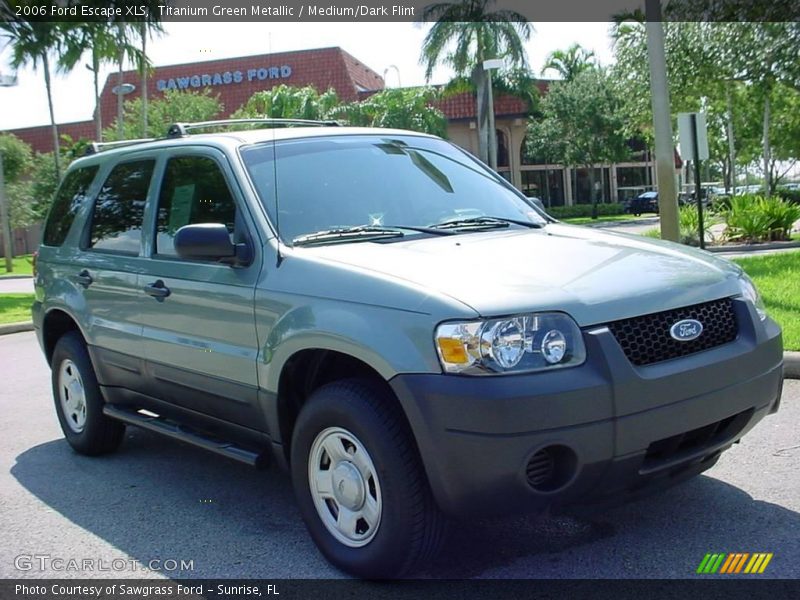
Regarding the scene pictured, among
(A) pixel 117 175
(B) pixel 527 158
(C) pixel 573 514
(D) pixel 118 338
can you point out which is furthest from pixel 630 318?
(B) pixel 527 158

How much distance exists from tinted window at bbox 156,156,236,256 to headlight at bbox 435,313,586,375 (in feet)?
5.55

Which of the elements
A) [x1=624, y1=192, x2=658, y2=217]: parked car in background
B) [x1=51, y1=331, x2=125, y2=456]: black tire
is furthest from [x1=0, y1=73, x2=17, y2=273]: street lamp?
[x1=624, y1=192, x2=658, y2=217]: parked car in background

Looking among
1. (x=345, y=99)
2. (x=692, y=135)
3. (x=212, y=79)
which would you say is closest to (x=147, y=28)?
(x=692, y=135)

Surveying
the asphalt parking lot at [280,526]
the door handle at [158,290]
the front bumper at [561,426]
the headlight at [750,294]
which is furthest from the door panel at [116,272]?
the headlight at [750,294]

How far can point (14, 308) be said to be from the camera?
17.3m

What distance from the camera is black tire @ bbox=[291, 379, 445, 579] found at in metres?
3.43

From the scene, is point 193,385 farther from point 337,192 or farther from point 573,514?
point 573,514

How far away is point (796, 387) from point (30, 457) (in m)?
5.47

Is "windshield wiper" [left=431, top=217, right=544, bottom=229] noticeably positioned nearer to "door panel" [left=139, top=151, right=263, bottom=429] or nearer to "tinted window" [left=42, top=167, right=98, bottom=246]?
"door panel" [left=139, top=151, right=263, bottom=429]

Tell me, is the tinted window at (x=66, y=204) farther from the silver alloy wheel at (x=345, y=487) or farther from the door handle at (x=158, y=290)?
the silver alloy wheel at (x=345, y=487)

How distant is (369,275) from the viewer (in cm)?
364

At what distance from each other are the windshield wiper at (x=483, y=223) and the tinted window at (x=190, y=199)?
1081 millimetres

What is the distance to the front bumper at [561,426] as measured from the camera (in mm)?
3193

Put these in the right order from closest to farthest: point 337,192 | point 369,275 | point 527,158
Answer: point 369,275 → point 337,192 → point 527,158
